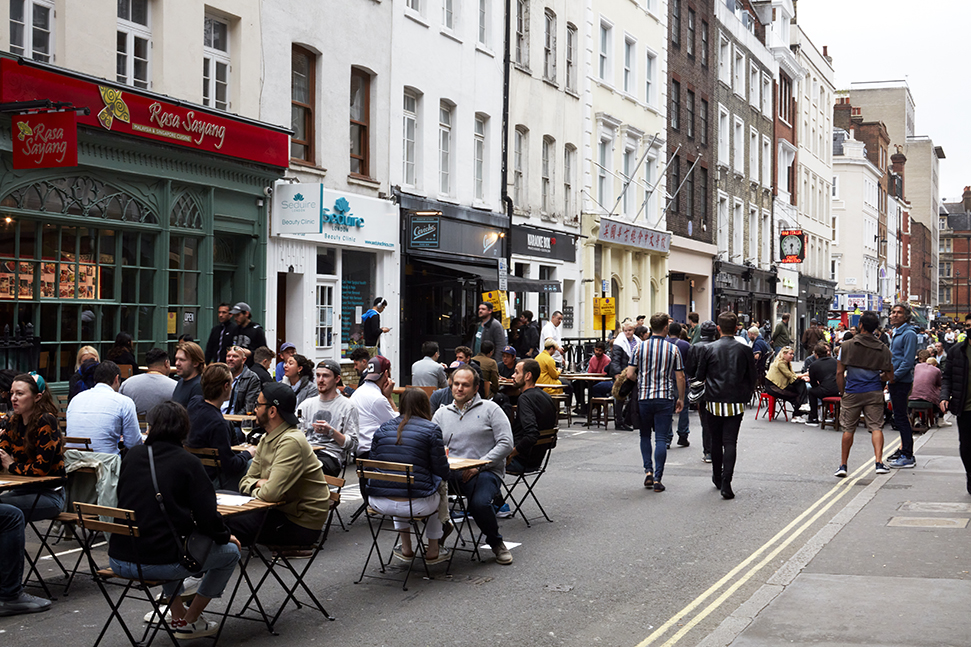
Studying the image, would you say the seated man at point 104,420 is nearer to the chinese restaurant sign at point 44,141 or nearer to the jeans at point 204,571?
the jeans at point 204,571

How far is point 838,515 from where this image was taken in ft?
35.4

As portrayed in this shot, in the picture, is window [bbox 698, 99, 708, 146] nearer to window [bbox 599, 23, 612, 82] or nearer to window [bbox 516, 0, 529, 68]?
window [bbox 599, 23, 612, 82]

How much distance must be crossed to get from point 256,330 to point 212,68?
5317 mm

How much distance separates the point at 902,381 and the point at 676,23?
28.7 m

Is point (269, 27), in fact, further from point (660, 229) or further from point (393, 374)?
point (660, 229)

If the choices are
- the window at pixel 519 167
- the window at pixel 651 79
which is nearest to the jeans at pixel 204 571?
the window at pixel 519 167

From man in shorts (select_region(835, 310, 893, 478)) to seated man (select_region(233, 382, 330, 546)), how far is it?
330 inches

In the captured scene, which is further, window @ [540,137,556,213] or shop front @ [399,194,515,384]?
window @ [540,137,556,213]

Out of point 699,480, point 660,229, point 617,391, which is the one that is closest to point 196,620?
point 699,480

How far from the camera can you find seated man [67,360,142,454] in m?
8.72

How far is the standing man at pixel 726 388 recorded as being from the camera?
12.1m

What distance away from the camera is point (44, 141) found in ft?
44.9

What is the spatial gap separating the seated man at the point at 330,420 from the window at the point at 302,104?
10696 mm

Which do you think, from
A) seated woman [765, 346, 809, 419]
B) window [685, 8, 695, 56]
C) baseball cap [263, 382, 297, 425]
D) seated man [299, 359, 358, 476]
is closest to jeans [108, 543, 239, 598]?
baseball cap [263, 382, 297, 425]
